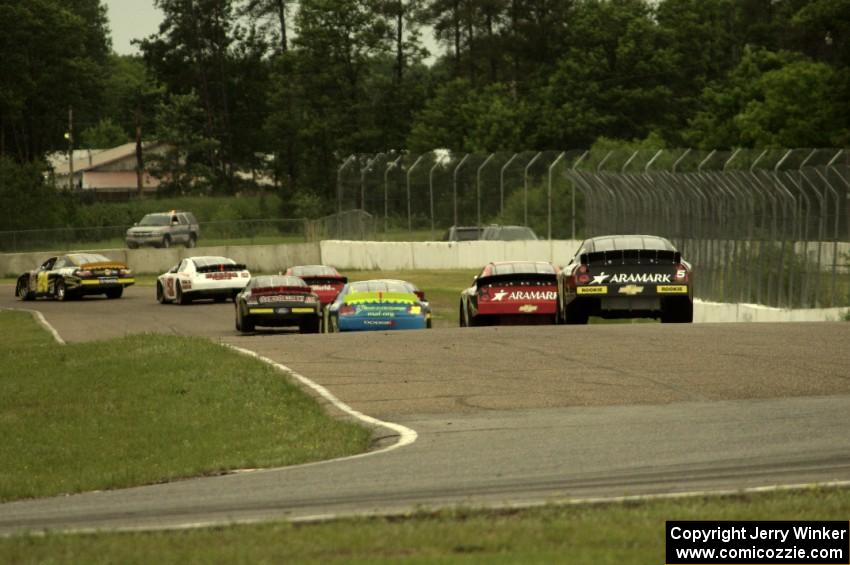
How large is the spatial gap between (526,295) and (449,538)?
63.6 ft

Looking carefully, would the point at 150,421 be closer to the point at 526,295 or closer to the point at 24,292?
the point at 526,295

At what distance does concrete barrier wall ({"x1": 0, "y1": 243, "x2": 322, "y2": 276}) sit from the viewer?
65812 millimetres

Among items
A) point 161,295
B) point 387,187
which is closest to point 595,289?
point 161,295

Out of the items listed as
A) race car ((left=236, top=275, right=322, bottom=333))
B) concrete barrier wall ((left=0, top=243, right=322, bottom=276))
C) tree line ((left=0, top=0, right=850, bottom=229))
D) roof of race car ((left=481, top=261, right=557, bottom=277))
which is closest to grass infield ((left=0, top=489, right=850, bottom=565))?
roof of race car ((left=481, top=261, right=557, bottom=277))

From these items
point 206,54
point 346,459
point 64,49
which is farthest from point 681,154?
point 206,54

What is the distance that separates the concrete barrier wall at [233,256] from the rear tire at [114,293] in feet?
52.3

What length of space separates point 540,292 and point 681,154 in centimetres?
2267

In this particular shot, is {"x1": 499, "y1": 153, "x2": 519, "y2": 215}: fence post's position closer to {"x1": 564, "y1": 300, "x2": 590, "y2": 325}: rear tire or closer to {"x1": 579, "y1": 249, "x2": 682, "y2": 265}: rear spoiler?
{"x1": 564, "y1": 300, "x2": 590, "y2": 325}: rear tire

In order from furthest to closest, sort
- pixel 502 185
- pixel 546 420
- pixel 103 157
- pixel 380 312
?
→ pixel 103 157 < pixel 502 185 < pixel 380 312 < pixel 546 420

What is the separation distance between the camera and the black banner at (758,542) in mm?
8273

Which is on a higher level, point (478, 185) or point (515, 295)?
point (478, 185)

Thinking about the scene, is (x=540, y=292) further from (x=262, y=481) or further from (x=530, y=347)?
(x=262, y=481)

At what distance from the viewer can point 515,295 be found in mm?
28250

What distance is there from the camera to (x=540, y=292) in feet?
93.2
